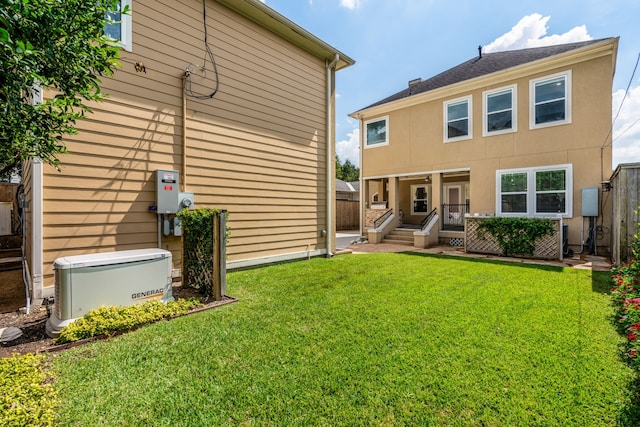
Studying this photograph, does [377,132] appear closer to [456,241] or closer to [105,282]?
[456,241]

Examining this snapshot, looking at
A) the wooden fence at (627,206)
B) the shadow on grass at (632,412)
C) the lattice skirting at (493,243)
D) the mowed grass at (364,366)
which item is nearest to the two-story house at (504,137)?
the lattice skirting at (493,243)

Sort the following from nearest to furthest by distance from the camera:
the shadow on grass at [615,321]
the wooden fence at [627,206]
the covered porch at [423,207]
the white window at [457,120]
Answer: the shadow on grass at [615,321] < the wooden fence at [627,206] < the white window at [457,120] < the covered porch at [423,207]

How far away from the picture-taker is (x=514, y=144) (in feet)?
30.9

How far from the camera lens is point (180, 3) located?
16.8ft

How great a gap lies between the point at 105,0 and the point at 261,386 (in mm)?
3192

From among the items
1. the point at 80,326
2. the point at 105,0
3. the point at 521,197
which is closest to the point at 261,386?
the point at 80,326

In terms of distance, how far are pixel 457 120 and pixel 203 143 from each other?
9.19 m

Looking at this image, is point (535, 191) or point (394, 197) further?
point (394, 197)

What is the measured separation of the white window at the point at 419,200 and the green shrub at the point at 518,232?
5320 mm

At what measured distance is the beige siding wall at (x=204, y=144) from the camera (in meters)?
4.23

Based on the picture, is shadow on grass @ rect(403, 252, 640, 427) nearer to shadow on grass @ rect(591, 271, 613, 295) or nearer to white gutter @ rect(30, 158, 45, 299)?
shadow on grass @ rect(591, 271, 613, 295)

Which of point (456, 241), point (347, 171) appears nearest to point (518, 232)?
point (456, 241)

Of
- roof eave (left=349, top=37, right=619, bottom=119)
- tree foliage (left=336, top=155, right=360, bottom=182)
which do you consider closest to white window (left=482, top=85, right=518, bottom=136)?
roof eave (left=349, top=37, right=619, bottom=119)

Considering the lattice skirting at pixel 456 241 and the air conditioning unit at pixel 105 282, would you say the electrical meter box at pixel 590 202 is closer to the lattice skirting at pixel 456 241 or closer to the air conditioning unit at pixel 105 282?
the lattice skirting at pixel 456 241
